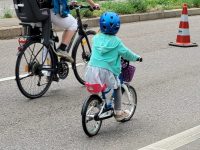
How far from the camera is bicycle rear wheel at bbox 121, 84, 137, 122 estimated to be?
19.3 feet

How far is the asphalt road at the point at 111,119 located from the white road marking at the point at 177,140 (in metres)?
0.08

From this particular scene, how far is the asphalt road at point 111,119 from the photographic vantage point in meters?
5.28

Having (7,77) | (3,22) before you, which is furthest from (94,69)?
(3,22)

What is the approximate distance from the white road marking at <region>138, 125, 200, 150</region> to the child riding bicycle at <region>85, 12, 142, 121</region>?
81 cm

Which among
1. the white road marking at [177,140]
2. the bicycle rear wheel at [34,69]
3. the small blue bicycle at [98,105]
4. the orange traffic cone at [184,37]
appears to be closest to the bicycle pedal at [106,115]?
the small blue bicycle at [98,105]

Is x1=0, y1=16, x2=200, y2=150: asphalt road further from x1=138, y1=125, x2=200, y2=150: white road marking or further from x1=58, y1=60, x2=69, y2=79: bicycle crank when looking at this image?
x1=58, y1=60, x2=69, y2=79: bicycle crank

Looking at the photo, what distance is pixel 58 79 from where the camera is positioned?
287 inches

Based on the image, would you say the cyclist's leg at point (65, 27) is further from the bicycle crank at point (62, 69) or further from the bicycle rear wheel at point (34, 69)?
the bicycle rear wheel at point (34, 69)

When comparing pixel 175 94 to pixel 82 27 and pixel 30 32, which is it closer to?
pixel 82 27

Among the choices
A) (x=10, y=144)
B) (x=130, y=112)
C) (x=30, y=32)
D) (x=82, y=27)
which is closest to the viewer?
(x=10, y=144)

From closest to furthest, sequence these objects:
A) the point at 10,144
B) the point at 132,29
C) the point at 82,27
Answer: the point at 10,144
the point at 82,27
the point at 132,29

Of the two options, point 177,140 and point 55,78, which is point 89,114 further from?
point 55,78

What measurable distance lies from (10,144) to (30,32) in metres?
2.22

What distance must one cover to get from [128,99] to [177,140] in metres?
0.88
